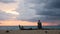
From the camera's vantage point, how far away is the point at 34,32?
14383mm

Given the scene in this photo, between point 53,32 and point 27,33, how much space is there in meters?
2.30

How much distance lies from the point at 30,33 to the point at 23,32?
0.66m

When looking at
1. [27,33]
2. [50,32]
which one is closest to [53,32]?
[50,32]

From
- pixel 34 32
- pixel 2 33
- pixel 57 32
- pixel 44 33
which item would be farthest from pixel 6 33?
pixel 57 32

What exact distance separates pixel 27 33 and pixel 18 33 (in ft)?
2.64

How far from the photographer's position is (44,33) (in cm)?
1387

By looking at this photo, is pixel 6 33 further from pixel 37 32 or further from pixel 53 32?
pixel 53 32

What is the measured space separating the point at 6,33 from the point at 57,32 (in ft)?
14.9

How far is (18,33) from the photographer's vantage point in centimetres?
1417

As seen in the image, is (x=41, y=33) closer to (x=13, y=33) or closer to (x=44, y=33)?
(x=44, y=33)

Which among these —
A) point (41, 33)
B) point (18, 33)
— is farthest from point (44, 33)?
point (18, 33)

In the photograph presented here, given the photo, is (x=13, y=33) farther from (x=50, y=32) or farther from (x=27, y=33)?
(x=50, y=32)

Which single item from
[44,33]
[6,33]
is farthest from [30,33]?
[6,33]

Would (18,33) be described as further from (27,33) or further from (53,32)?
(53,32)
